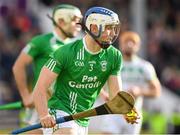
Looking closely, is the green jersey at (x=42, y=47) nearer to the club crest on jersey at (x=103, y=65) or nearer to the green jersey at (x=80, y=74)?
the green jersey at (x=80, y=74)

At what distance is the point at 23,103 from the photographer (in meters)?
11.5

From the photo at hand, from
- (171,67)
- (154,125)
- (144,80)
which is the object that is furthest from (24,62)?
(171,67)

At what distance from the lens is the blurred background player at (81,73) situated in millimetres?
9164

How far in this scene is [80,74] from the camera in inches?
368

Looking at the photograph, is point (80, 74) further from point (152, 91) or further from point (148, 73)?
point (148, 73)

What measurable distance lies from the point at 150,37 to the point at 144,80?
7.16 metres

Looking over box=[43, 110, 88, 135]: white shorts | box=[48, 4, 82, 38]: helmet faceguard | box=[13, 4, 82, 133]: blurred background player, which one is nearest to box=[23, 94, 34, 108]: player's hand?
box=[13, 4, 82, 133]: blurred background player

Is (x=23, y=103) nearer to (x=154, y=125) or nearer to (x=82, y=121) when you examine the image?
(x=82, y=121)

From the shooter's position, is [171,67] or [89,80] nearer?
[89,80]

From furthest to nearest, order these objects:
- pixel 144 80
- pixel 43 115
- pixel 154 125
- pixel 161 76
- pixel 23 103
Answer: pixel 161 76, pixel 154 125, pixel 144 80, pixel 23 103, pixel 43 115

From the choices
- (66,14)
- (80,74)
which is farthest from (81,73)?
(66,14)

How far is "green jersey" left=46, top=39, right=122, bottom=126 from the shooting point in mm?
9258

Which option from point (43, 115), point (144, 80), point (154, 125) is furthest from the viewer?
point (154, 125)

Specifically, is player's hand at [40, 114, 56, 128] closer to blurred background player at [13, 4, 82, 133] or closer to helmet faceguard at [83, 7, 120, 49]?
helmet faceguard at [83, 7, 120, 49]
